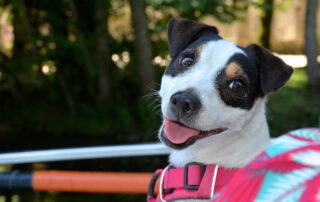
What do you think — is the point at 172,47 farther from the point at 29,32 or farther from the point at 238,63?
the point at 29,32

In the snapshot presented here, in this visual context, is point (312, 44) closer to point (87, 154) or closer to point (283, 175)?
point (87, 154)

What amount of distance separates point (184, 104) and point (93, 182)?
2.68 feet

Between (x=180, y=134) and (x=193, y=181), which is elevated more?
(x=180, y=134)

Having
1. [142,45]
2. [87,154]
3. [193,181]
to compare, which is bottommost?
[142,45]

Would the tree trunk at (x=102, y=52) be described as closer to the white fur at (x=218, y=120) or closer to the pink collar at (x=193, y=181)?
the white fur at (x=218, y=120)

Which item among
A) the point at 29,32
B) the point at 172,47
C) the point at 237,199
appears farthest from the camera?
the point at 29,32

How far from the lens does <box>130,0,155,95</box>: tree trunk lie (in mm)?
6859

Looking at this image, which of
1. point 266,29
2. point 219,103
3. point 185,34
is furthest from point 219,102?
point 266,29

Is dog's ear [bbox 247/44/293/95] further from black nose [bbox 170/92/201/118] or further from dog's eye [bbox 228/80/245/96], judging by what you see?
black nose [bbox 170/92/201/118]

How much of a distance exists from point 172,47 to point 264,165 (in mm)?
1488

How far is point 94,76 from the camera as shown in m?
7.71

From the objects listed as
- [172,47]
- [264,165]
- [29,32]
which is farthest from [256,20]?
[264,165]

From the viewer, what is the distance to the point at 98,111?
25.2 feet

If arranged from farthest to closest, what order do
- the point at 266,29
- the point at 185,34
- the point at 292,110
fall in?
the point at 266,29
the point at 292,110
the point at 185,34
